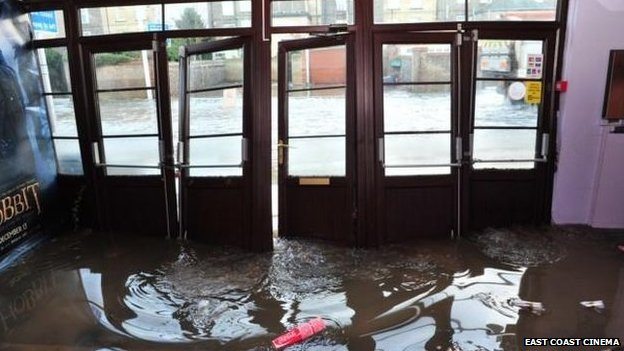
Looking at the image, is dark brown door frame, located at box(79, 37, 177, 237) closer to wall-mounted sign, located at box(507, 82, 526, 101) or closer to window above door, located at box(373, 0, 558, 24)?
window above door, located at box(373, 0, 558, 24)

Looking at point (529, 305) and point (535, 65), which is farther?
point (535, 65)

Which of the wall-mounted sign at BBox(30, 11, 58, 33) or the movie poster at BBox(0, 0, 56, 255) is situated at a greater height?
the wall-mounted sign at BBox(30, 11, 58, 33)

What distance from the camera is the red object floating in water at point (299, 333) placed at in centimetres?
267

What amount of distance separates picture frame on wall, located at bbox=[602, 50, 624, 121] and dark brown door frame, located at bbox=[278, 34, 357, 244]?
7.15 ft

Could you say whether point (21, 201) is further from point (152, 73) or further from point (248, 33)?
point (248, 33)

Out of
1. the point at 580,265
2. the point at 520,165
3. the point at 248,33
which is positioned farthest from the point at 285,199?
the point at 580,265

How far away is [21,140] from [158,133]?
1216 mm

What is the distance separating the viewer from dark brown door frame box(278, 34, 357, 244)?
12.9 ft

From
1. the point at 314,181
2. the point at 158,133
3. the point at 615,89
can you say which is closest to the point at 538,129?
the point at 615,89

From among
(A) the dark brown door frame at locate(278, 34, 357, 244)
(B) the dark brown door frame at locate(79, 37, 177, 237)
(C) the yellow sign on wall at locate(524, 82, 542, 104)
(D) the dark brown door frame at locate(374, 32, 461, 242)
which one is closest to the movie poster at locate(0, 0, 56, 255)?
(B) the dark brown door frame at locate(79, 37, 177, 237)

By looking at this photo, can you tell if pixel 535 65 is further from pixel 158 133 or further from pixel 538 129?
pixel 158 133

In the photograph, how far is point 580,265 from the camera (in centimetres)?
360

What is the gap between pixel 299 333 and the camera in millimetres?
2725

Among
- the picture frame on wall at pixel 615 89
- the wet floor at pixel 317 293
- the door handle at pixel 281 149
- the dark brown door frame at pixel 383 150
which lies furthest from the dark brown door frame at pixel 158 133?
the picture frame on wall at pixel 615 89
